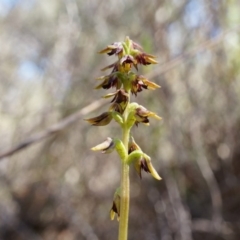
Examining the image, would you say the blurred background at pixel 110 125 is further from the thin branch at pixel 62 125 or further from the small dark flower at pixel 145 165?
the small dark flower at pixel 145 165

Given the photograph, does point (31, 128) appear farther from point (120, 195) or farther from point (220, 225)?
point (120, 195)

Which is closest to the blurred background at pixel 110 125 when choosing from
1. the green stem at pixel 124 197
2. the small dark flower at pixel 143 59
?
the small dark flower at pixel 143 59

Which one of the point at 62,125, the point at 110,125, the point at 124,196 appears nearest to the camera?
the point at 124,196

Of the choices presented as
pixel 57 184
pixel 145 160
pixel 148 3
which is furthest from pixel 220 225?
pixel 145 160

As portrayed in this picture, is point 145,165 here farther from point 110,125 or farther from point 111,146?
point 110,125

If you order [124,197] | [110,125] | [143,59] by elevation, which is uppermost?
[110,125]

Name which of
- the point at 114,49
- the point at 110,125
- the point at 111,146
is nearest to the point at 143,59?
the point at 114,49

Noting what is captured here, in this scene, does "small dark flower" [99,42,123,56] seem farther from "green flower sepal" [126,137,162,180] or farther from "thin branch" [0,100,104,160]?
"thin branch" [0,100,104,160]

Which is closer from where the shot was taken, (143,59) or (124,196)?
(124,196)

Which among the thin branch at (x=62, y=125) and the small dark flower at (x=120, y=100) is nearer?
the small dark flower at (x=120, y=100)

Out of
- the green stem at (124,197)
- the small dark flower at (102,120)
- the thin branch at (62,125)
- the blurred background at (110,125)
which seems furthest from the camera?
the blurred background at (110,125)
